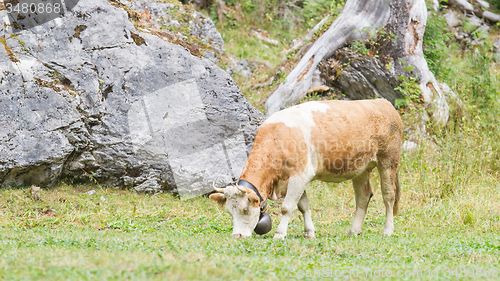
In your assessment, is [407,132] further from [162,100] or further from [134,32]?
[134,32]

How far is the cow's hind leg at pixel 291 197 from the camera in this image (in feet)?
23.1

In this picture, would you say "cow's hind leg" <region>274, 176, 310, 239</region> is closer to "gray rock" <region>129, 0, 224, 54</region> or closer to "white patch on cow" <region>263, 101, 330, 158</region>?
"white patch on cow" <region>263, 101, 330, 158</region>

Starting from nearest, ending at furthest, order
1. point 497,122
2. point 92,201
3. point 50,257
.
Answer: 1. point 50,257
2. point 92,201
3. point 497,122

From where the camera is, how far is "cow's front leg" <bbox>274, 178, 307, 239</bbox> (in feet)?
23.1

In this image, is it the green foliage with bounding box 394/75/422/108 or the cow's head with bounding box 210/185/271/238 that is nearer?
the cow's head with bounding box 210/185/271/238

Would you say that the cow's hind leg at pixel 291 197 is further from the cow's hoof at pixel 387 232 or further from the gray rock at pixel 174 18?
the gray rock at pixel 174 18

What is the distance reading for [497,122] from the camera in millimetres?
12938

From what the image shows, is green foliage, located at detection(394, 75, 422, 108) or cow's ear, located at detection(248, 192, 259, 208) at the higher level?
cow's ear, located at detection(248, 192, 259, 208)

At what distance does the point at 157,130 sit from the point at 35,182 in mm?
2775

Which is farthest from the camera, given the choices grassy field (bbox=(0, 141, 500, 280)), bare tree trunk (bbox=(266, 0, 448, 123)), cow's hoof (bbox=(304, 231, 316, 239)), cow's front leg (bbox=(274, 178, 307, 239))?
bare tree trunk (bbox=(266, 0, 448, 123))

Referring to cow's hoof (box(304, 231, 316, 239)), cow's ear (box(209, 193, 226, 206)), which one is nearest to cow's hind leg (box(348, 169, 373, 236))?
cow's hoof (box(304, 231, 316, 239))

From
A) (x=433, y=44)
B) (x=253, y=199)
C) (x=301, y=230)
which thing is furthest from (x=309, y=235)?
(x=433, y=44)

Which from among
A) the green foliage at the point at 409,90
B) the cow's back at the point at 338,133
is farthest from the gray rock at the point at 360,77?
the cow's back at the point at 338,133

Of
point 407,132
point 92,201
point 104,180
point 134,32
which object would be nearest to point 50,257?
point 92,201
